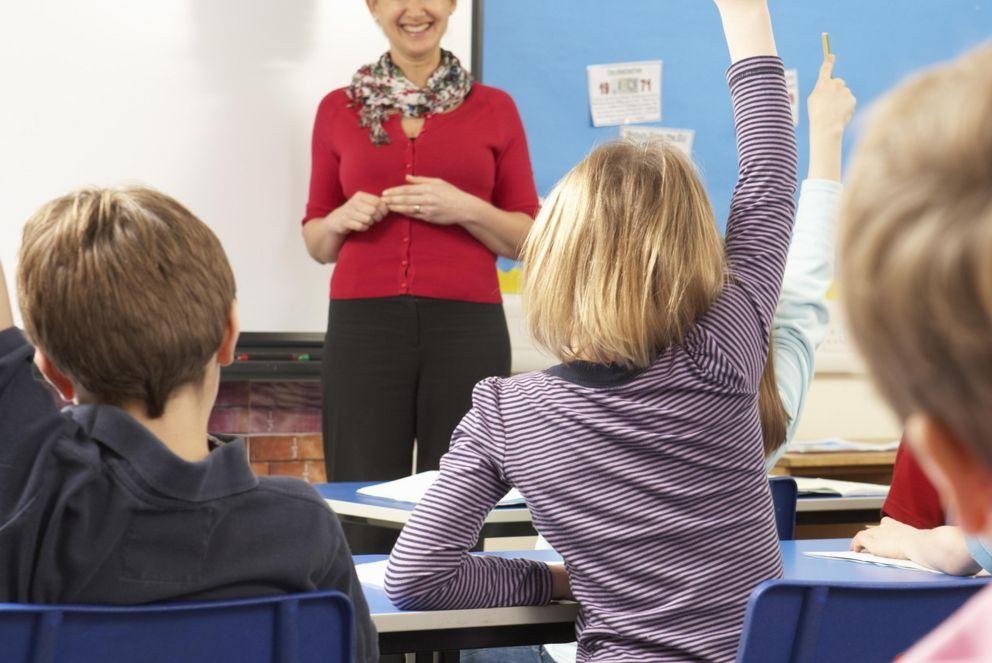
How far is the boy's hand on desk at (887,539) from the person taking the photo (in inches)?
72.1

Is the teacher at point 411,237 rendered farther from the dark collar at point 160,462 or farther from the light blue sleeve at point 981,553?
the dark collar at point 160,462

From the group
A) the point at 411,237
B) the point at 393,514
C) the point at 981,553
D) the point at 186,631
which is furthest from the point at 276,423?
the point at 186,631

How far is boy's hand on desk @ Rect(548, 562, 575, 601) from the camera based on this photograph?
1572mm

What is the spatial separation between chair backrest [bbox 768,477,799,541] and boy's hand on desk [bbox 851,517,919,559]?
0.24 meters

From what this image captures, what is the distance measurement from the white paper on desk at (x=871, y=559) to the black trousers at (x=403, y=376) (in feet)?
4.20

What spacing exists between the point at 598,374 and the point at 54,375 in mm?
631

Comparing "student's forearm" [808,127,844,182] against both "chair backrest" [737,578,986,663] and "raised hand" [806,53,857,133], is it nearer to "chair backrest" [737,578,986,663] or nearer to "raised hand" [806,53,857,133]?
"raised hand" [806,53,857,133]

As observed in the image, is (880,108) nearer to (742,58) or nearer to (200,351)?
(200,351)

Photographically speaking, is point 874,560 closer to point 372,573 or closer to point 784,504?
point 784,504

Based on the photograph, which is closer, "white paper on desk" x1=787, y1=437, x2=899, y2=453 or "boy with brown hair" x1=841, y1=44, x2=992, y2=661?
"boy with brown hair" x1=841, y1=44, x2=992, y2=661

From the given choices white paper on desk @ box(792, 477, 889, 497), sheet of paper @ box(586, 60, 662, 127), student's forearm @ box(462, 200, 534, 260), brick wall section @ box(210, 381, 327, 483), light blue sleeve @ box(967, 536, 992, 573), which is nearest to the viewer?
light blue sleeve @ box(967, 536, 992, 573)

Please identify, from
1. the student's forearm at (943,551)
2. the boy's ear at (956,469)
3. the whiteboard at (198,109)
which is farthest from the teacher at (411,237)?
the boy's ear at (956,469)

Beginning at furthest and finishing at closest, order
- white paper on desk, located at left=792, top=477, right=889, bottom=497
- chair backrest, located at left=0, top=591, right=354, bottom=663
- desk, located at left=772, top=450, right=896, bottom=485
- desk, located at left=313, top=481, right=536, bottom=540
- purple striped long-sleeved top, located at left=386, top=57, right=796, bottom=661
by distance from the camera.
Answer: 1. desk, located at left=772, top=450, right=896, bottom=485
2. white paper on desk, located at left=792, top=477, right=889, bottom=497
3. desk, located at left=313, top=481, right=536, bottom=540
4. purple striped long-sleeved top, located at left=386, top=57, right=796, bottom=661
5. chair backrest, located at left=0, top=591, right=354, bottom=663

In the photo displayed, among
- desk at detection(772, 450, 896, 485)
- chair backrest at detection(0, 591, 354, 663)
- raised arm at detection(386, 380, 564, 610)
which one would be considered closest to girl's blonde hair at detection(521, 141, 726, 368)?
raised arm at detection(386, 380, 564, 610)
